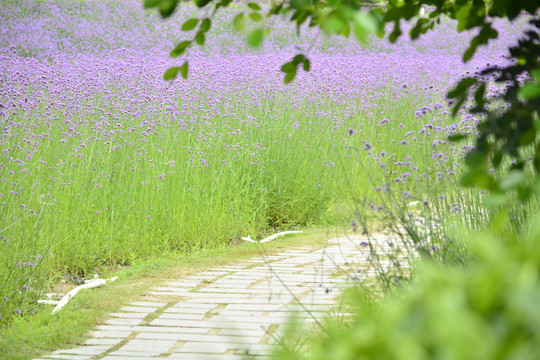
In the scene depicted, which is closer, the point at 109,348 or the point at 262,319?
the point at 109,348

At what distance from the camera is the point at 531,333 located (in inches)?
29.0

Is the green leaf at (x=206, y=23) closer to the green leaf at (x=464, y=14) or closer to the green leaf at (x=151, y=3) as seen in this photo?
the green leaf at (x=151, y=3)

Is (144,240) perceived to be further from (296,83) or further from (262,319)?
(296,83)

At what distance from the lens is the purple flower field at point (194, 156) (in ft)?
14.5

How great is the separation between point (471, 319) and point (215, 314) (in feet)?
10.8

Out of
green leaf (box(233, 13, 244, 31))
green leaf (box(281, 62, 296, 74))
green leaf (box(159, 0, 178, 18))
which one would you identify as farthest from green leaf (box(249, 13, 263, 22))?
green leaf (box(159, 0, 178, 18))

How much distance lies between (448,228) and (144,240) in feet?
9.76

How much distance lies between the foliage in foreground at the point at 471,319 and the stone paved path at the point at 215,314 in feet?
6.37

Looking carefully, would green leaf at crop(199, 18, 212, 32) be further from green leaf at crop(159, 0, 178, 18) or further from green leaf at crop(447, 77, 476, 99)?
green leaf at crop(447, 77, 476, 99)

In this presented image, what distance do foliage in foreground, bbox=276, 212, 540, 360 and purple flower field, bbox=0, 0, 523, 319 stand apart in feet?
6.86

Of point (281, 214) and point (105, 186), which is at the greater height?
point (105, 186)

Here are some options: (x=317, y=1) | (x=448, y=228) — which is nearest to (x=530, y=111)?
(x=317, y=1)

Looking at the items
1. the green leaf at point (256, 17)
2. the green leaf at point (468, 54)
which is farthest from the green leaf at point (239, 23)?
the green leaf at point (468, 54)

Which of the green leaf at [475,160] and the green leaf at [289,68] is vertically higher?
the green leaf at [289,68]
